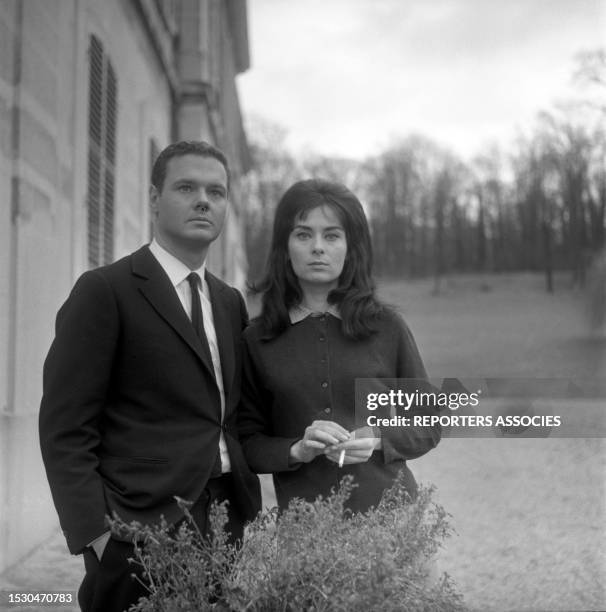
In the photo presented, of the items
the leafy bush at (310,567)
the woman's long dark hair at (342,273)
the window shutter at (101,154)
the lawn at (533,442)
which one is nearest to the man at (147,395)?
the woman's long dark hair at (342,273)

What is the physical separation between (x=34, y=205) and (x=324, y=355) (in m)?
2.02

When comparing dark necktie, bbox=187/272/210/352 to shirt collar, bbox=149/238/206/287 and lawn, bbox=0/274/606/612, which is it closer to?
shirt collar, bbox=149/238/206/287

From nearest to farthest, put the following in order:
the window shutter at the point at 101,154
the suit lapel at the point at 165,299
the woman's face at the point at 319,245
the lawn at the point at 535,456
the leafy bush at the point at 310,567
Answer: the leafy bush at the point at 310,567 → the suit lapel at the point at 165,299 → the woman's face at the point at 319,245 → the lawn at the point at 535,456 → the window shutter at the point at 101,154

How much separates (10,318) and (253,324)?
157 centimetres

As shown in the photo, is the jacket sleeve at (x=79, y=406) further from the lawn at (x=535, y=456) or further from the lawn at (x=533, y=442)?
the lawn at (x=533, y=442)

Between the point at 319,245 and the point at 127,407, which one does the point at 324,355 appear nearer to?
the point at 319,245

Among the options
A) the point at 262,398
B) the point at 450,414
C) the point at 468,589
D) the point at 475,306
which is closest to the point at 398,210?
the point at 475,306

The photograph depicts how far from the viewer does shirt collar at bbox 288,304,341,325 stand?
1.98 meters

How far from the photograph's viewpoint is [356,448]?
70.4 inches

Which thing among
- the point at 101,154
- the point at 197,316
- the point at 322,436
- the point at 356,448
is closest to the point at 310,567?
the point at 322,436

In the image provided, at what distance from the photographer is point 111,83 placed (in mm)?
4984

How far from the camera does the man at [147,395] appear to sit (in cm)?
170

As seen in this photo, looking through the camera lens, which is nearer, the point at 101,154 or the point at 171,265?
the point at 171,265

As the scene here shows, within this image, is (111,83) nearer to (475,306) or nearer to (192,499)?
(475,306)
